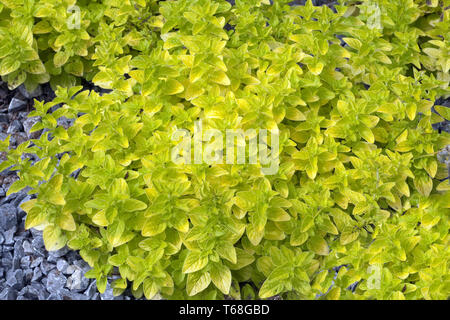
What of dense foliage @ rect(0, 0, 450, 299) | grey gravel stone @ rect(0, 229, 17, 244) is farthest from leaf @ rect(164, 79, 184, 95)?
grey gravel stone @ rect(0, 229, 17, 244)

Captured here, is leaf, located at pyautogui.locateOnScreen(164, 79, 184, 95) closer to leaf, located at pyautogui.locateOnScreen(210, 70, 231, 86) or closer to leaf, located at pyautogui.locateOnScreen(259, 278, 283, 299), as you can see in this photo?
leaf, located at pyautogui.locateOnScreen(210, 70, 231, 86)

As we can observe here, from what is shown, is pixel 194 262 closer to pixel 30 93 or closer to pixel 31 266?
pixel 31 266

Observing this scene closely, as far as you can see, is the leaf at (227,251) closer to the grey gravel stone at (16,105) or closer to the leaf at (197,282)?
the leaf at (197,282)

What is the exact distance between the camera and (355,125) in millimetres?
2830

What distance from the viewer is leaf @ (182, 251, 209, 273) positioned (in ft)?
7.74

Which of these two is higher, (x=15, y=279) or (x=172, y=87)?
(x=172, y=87)

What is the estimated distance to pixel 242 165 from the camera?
2.57 m

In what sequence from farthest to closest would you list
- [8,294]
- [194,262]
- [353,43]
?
[353,43] < [8,294] < [194,262]

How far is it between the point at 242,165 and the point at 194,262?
0.53 metres

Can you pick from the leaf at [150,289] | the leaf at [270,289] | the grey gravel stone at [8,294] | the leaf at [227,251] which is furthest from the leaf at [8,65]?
the leaf at [270,289]

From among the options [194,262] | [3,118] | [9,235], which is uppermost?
[3,118]

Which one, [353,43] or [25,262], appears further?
[353,43]

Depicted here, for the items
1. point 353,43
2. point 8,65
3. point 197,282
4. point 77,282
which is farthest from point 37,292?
point 353,43
